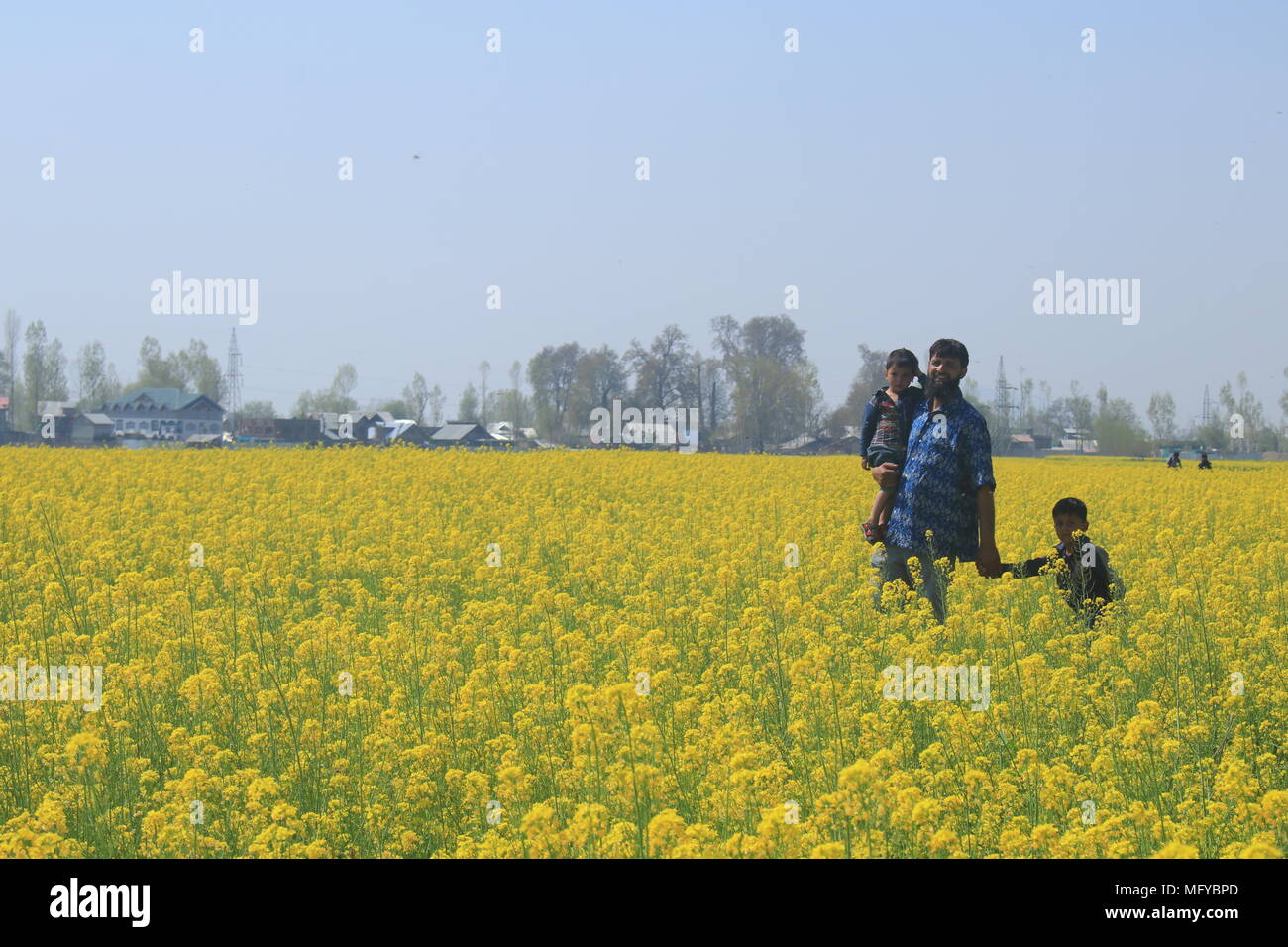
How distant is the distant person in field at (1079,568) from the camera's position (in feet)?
22.7

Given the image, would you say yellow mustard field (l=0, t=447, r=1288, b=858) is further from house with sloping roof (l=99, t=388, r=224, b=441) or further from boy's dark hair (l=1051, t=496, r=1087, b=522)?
house with sloping roof (l=99, t=388, r=224, b=441)

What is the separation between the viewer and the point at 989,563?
6473 millimetres

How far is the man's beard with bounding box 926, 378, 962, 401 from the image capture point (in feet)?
21.7

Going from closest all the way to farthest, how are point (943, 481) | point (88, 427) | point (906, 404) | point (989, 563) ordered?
point (989, 563), point (943, 481), point (906, 404), point (88, 427)

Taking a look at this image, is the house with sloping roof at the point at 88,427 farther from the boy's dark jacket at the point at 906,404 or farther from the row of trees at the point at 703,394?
the boy's dark jacket at the point at 906,404

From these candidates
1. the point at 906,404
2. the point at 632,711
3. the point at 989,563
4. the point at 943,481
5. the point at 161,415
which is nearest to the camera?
the point at 632,711

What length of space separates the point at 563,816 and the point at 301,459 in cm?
2045

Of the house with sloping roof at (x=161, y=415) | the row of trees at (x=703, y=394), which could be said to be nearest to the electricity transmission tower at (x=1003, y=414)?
the row of trees at (x=703, y=394)

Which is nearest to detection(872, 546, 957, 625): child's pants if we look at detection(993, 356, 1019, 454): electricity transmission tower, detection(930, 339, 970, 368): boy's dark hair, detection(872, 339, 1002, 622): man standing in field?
detection(872, 339, 1002, 622): man standing in field

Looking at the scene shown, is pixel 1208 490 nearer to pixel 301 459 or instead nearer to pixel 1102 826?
pixel 301 459

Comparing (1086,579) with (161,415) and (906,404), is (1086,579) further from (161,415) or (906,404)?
(161,415)

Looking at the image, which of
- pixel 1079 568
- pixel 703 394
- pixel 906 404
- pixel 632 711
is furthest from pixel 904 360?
pixel 703 394

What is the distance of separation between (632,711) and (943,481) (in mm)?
Result: 3054

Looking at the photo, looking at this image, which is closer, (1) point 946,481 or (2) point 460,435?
(1) point 946,481
